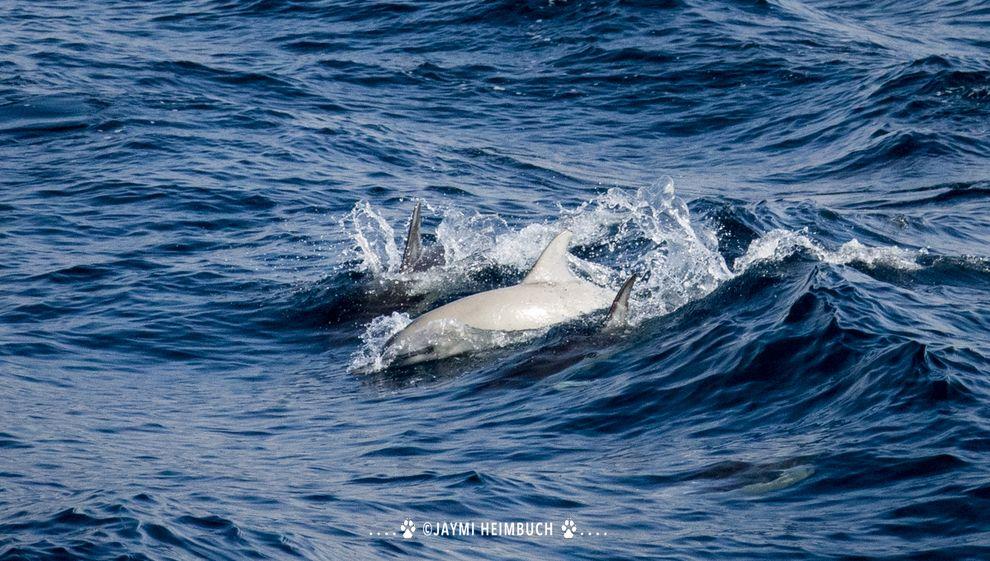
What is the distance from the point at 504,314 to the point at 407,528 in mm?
5107

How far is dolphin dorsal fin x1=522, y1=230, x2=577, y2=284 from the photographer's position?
45.6 ft

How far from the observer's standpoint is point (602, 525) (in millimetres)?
8484

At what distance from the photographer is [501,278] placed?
52.1 feet

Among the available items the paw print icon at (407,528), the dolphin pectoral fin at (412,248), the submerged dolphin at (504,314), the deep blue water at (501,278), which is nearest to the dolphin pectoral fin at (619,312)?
the submerged dolphin at (504,314)

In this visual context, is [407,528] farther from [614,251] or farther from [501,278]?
[614,251]

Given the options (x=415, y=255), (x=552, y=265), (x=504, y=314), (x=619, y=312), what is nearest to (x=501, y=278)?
(x=415, y=255)

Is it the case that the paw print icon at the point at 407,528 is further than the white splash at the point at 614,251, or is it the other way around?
the white splash at the point at 614,251

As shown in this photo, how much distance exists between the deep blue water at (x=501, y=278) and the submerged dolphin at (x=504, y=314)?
0.21 m

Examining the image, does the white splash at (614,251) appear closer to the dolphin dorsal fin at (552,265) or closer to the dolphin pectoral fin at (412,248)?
the dolphin pectoral fin at (412,248)

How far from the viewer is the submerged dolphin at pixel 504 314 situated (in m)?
13.3

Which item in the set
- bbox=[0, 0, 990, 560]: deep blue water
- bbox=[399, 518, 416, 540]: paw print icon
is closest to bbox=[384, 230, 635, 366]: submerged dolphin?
bbox=[0, 0, 990, 560]: deep blue water

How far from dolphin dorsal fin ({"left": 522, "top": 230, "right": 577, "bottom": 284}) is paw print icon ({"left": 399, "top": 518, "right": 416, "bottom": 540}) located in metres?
5.55

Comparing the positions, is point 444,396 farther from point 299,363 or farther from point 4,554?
point 4,554

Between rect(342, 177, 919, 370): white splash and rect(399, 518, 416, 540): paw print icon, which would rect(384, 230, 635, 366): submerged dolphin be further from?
rect(399, 518, 416, 540): paw print icon
